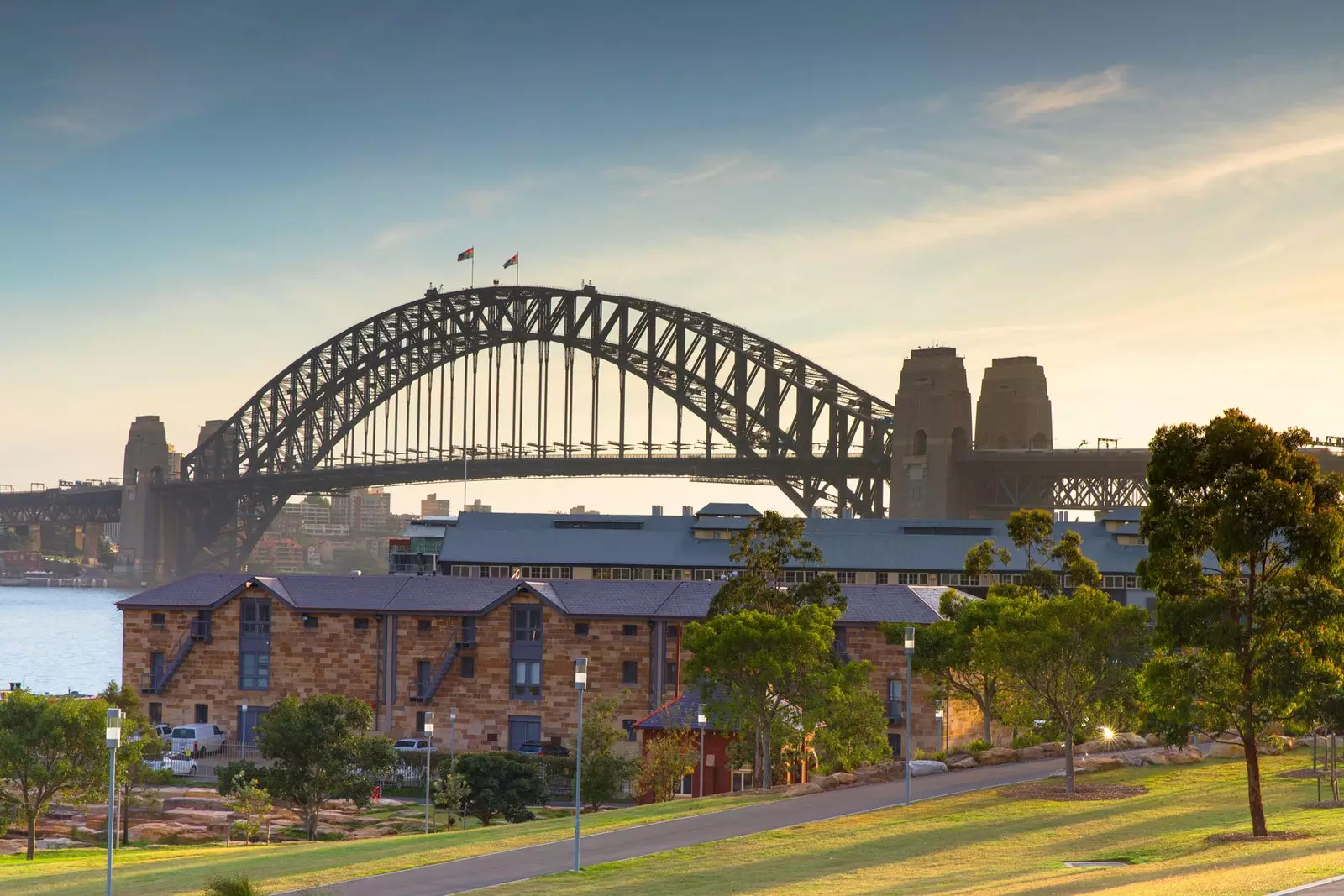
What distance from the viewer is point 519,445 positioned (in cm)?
16300

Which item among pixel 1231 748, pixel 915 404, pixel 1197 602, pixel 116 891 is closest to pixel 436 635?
pixel 1231 748

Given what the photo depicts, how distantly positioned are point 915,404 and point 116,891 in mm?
107800

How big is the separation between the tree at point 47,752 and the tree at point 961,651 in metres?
28.2

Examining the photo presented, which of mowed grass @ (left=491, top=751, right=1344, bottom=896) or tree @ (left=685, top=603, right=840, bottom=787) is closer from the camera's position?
mowed grass @ (left=491, top=751, right=1344, bottom=896)

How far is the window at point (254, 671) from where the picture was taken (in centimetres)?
8362

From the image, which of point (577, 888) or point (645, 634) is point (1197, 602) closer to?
point (577, 888)

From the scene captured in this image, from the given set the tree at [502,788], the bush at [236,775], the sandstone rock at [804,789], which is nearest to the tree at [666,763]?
the tree at [502,788]

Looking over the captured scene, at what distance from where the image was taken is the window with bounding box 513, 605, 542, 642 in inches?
3214

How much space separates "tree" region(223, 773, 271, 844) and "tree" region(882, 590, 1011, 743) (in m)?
23.3

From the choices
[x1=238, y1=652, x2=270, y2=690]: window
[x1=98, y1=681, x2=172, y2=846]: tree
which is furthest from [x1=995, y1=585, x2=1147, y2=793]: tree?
[x1=238, y1=652, x2=270, y2=690]: window

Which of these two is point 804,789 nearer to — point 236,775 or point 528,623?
point 236,775

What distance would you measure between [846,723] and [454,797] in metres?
14.2

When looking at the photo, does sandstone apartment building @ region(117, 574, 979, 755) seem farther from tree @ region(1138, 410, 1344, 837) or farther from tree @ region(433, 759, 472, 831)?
tree @ region(1138, 410, 1344, 837)

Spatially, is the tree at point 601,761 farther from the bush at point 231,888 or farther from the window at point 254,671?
the bush at point 231,888
